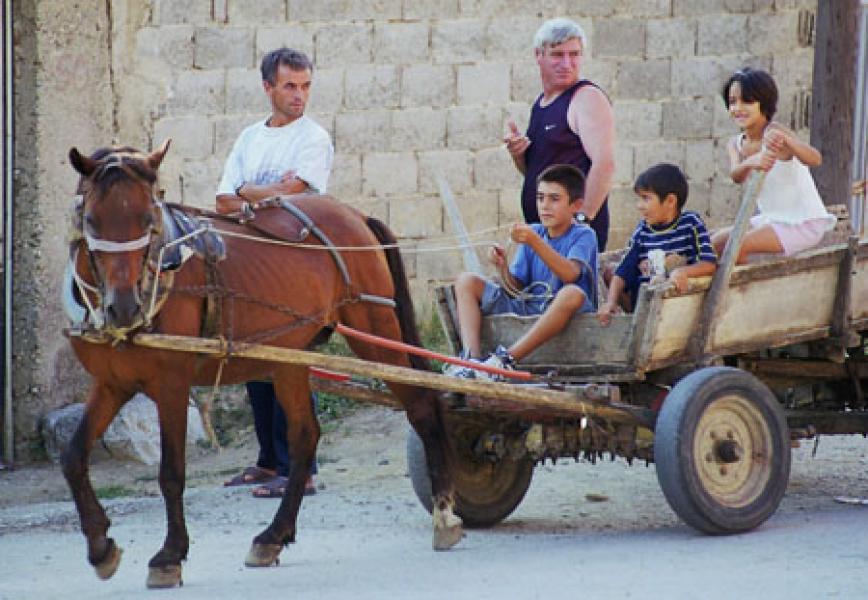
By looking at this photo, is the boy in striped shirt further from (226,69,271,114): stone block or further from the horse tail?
(226,69,271,114): stone block

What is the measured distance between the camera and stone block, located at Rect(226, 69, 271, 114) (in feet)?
37.8

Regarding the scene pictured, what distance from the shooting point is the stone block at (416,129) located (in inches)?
459

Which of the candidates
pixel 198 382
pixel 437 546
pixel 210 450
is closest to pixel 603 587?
pixel 437 546

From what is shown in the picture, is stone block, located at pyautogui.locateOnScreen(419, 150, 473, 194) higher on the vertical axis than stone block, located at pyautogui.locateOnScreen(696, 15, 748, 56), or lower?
lower

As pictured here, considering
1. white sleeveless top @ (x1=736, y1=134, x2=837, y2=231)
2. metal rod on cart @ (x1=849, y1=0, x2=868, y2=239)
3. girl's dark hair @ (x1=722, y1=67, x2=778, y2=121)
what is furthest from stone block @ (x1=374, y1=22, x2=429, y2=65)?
white sleeveless top @ (x1=736, y1=134, x2=837, y2=231)

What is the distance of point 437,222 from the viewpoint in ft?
38.4

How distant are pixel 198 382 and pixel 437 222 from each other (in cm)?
464

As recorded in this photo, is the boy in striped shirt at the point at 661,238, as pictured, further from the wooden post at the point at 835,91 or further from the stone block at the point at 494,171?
the stone block at the point at 494,171

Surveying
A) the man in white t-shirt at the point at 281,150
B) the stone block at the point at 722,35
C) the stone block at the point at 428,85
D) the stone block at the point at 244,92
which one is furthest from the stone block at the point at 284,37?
the man in white t-shirt at the point at 281,150

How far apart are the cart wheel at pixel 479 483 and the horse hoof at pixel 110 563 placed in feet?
5.40

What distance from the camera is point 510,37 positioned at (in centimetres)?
1165

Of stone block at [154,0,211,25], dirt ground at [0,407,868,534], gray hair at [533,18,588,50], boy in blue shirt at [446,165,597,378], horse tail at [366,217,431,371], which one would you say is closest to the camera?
boy in blue shirt at [446,165,597,378]

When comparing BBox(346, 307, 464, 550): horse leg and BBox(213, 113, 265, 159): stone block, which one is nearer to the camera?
BBox(346, 307, 464, 550): horse leg

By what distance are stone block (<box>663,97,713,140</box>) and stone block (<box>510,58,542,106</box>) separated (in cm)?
92
